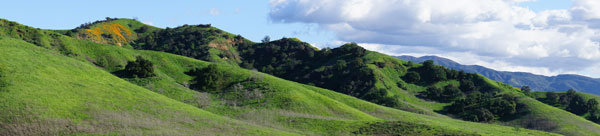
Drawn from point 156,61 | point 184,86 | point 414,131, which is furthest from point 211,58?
point 414,131

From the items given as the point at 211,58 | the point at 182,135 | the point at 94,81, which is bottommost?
the point at 182,135

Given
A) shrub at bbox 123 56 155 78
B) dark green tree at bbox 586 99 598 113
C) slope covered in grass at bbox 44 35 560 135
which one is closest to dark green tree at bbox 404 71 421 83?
dark green tree at bbox 586 99 598 113

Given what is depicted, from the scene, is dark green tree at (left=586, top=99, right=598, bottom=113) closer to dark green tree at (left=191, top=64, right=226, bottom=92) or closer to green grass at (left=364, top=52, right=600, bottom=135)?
green grass at (left=364, top=52, right=600, bottom=135)

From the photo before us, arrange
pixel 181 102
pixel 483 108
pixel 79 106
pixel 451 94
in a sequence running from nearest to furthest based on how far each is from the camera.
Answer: pixel 79 106 < pixel 181 102 < pixel 483 108 < pixel 451 94

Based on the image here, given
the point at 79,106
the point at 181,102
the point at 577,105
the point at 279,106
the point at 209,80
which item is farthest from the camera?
the point at 577,105

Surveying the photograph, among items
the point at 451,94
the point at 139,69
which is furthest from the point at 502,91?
the point at 139,69

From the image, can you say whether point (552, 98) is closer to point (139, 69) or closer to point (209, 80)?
point (209, 80)

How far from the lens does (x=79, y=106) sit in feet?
159

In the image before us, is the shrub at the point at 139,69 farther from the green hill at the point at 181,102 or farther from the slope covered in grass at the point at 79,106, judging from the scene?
the slope covered in grass at the point at 79,106

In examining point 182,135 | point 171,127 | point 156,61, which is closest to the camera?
point 182,135

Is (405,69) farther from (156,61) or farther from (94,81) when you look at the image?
(94,81)

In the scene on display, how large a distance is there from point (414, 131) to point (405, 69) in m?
108

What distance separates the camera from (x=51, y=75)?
191ft

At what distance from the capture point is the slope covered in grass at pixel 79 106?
42.4 m
